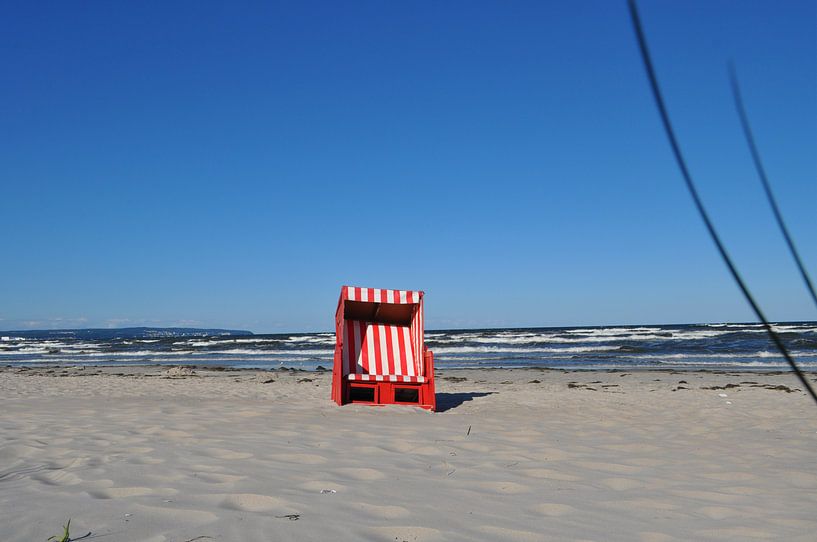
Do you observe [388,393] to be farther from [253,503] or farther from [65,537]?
[65,537]

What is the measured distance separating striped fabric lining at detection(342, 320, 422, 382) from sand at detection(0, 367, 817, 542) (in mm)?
1156

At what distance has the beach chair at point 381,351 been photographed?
9.79m

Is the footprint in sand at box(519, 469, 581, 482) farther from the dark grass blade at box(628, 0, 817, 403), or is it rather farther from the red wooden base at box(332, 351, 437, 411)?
the red wooden base at box(332, 351, 437, 411)

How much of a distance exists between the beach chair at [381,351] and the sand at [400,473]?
1.53ft

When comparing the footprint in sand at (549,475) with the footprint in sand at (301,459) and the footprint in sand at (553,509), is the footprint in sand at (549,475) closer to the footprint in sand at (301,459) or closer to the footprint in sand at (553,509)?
the footprint in sand at (553,509)

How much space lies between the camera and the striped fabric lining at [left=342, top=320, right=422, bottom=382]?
10.7 m

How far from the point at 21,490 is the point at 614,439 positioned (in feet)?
18.6

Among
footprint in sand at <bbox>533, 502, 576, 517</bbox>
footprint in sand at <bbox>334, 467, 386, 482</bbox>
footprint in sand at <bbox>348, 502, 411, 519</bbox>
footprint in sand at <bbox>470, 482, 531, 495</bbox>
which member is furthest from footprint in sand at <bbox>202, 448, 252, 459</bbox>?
footprint in sand at <bbox>533, 502, 576, 517</bbox>

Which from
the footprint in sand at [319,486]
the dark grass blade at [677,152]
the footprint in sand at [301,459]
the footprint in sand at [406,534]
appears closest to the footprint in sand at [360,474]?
the footprint in sand at [319,486]

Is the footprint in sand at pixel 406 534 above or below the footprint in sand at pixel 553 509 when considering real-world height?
above

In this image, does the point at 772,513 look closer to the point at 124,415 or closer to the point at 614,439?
the point at 614,439

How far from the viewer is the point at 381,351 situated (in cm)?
1089

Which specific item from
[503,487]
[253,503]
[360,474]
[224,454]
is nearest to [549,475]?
[503,487]

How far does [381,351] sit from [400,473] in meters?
6.11
